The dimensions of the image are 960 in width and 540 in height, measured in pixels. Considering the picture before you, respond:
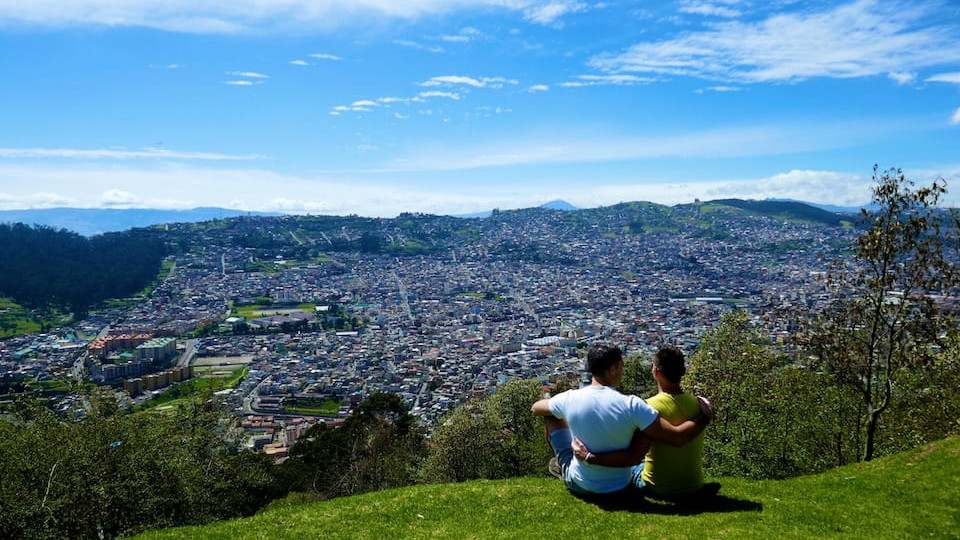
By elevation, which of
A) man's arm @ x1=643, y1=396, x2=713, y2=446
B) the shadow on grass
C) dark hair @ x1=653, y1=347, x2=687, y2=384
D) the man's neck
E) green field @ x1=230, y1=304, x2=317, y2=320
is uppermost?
dark hair @ x1=653, y1=347, x2=687, y2=384

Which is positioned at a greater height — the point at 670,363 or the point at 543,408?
the point at 670,363

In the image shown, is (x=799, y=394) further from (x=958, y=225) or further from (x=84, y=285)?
(x=84, y=285)

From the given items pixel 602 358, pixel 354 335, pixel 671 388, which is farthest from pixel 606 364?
pixel 354 335

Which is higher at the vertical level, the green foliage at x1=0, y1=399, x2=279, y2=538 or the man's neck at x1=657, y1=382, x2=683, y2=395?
the man's neck at x1=657, y1=382, x2=683, y2=395

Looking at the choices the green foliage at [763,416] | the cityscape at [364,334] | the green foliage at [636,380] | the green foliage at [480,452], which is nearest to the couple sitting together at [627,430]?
the green foliage at [763,416]

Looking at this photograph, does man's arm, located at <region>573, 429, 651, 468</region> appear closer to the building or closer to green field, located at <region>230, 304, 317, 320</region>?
the building

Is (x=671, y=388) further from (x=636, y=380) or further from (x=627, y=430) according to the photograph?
(x=636, y=380)

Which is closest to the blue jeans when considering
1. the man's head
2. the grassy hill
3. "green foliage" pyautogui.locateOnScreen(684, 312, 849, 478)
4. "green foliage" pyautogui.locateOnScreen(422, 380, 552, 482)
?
the grassy hill

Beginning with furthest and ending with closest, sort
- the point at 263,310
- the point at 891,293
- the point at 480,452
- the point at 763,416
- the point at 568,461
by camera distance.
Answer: the point at 263,310
the point at 480,452
the point at 763,416
the point at 891,293
the point at 568,461
